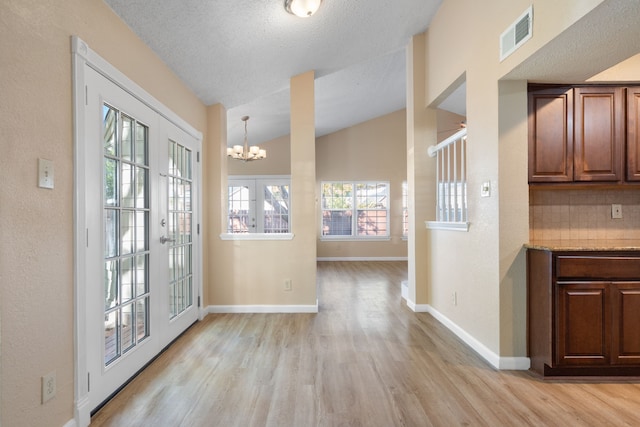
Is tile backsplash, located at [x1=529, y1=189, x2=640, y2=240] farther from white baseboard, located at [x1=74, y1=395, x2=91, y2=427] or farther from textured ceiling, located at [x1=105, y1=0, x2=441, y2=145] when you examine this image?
white baseboard, located at [x1=74, y1=395, x2=91, y2=427]

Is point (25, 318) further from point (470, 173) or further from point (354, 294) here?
point (354, 294)

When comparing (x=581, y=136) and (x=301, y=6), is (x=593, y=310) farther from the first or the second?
(x=301, y=6)

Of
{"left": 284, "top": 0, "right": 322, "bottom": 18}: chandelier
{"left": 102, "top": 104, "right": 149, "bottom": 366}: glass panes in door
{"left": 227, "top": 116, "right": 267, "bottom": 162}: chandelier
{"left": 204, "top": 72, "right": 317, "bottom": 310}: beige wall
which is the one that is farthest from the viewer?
{"left": 227, "top": 116, "right": 267, "bottom": 162}: chandelier

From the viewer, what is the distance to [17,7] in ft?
4.73

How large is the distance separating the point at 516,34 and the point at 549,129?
776mm

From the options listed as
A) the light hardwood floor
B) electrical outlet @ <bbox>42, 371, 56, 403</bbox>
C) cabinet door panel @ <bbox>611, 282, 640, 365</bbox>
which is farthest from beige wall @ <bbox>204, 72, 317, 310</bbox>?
cabinet door panel @ <bbox>611, 282, 640, 365</bbox>

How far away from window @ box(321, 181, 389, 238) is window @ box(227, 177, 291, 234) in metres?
1.04

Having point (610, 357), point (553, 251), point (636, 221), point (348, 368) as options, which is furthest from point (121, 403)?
point (636, 221)

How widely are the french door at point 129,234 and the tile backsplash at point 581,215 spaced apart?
9.78ft

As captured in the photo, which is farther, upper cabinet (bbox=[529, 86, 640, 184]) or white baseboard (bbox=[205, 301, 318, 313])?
white baseboard (bbox=[205, 301, 318, 313])

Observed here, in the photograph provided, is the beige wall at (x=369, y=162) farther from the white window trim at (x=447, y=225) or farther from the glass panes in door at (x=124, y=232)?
the glass panes in door at (x=124, y=232)

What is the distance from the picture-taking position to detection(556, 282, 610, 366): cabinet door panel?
91.4 inches

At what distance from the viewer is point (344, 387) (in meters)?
2.26

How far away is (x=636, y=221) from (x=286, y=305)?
331 cm
